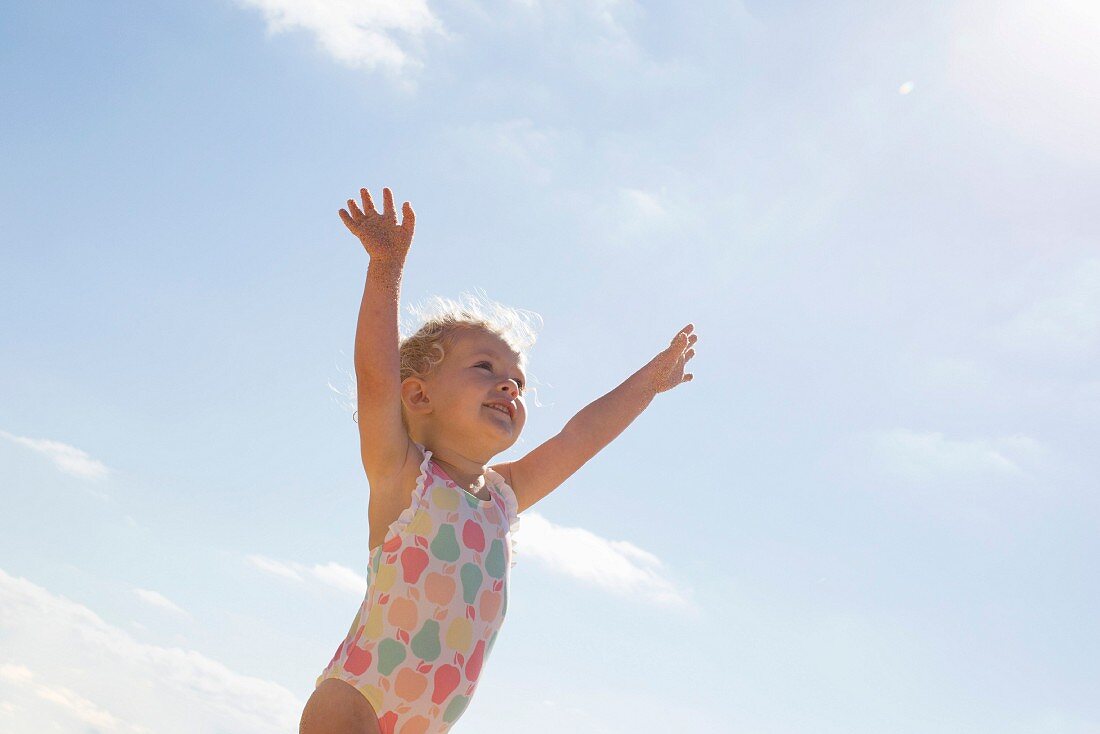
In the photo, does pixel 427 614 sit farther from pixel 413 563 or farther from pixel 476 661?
pixel 476 661

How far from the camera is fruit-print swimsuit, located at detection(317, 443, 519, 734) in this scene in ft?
11.5

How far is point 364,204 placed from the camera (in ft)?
12.0

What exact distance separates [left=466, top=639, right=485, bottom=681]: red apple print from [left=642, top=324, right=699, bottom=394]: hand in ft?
5.90

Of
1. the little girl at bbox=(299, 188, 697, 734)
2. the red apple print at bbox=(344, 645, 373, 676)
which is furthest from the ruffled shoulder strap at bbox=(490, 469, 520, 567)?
the red apple print at bbox=(344, 645, 373, 676)

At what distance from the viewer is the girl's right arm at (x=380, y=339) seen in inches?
138

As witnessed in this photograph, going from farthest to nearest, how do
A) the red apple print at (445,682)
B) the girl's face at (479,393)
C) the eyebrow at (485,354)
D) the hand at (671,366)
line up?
the hand at (671,366) < the eyebrow at (485,354) < the girl's face at (479,393) < the red apple print at (445,682)

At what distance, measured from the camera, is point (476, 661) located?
3.74 m

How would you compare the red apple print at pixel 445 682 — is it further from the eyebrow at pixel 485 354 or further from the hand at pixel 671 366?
the hand at pixel 671 366

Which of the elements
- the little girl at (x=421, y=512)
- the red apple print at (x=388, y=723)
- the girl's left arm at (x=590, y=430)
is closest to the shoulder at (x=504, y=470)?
the girl's left arm at (x=590, y=430)

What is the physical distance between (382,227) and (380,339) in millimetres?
433

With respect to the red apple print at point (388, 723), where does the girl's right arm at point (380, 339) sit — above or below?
above

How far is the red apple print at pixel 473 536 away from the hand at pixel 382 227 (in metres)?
1.03

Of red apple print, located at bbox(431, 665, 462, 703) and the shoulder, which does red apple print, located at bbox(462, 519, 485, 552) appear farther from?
the shoulder

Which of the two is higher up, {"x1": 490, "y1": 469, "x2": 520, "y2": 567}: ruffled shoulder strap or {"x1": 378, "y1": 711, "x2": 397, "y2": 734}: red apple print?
{"x1": 490, "y1": 469, "x2": 520, "y2": 567}: ruffled shoulder strap
